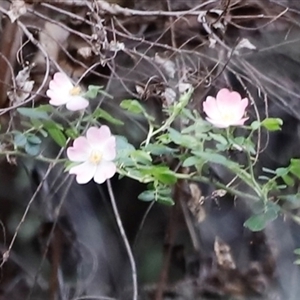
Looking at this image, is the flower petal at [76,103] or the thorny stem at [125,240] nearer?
the flower petal at [76,103]

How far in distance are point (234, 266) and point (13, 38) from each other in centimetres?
52

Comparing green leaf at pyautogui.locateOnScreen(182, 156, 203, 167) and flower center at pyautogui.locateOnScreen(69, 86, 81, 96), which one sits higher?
flower center at pyautogui.locateOnScreen(69, 86, 81, 96)

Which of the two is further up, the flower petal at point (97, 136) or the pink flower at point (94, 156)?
the flower petal at point (97, 136)

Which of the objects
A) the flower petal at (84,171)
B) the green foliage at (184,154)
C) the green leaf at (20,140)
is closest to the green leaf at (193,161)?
the green foliage at (184,154)

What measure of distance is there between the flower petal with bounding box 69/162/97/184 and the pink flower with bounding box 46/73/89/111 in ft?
0.26

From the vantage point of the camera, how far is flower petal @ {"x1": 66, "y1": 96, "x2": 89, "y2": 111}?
660 mm

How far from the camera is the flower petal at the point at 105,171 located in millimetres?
606

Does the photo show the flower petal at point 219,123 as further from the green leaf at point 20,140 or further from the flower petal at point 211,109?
the green leaf at point 20,140

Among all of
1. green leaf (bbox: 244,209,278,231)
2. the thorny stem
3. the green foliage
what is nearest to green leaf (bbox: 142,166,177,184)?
the green foliage

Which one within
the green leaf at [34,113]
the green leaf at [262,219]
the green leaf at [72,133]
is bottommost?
the green leaf at [262,219]

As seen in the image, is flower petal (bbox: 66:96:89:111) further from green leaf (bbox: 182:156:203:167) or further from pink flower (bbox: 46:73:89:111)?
green leaf (bbox: 182:156:203:167)

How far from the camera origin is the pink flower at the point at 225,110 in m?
0.61

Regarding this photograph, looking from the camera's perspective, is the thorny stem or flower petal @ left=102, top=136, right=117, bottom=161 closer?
flower petal @ left=102, top=136, right=117, bottom=161

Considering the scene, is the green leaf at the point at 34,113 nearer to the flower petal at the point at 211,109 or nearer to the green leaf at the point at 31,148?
the green leaf at the point at 31,148
